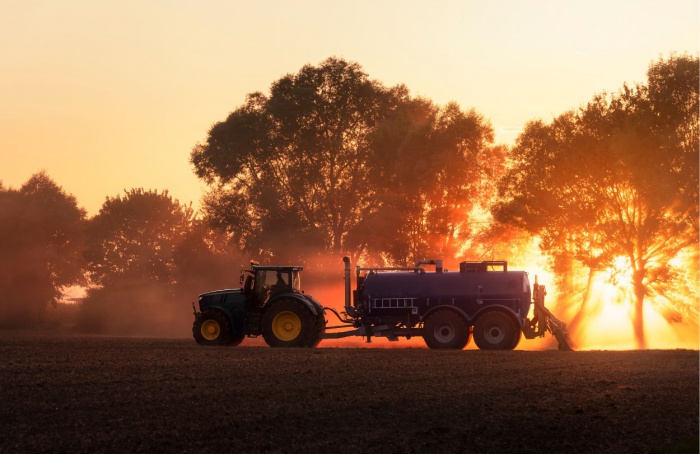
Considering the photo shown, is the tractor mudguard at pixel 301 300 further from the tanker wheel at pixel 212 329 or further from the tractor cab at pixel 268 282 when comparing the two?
the tanker wheel at pixel 212 329

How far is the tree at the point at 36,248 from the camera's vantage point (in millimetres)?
97688

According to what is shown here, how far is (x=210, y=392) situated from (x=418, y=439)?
667 centimetres

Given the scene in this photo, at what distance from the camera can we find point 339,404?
22.0 m

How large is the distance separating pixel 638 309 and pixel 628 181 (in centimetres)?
723

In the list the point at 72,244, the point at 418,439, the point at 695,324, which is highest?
the point at 72,244

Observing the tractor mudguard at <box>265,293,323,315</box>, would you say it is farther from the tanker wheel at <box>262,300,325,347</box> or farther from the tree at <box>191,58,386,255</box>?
the tree at <box>191,58,386,255</box>

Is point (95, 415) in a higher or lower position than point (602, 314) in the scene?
lower

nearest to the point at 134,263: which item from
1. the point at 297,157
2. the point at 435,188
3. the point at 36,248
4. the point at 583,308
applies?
the point at 36,248

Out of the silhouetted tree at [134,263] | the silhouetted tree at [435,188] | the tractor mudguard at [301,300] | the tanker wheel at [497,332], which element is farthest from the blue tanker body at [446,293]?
the silhouetted tree at [134,263]

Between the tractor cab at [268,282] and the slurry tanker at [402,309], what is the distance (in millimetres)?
37

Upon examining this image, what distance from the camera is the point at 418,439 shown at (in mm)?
18344

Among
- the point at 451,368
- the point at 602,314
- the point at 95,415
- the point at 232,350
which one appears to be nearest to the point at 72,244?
the point at 602,314

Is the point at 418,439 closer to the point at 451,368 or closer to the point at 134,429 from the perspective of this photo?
the point at 134,429

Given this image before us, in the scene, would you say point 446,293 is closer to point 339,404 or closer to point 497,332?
point 497,332
